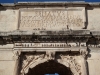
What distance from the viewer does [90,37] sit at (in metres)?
12.0

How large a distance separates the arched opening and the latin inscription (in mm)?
1742

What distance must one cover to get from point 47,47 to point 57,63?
89 centimetres

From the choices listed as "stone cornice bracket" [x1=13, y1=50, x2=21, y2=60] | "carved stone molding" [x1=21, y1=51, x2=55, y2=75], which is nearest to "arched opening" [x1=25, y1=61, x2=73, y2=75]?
"carved stone molding" [x1=21, y1=51, x2=55, y2=75]

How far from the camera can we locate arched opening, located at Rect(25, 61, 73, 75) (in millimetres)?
12198

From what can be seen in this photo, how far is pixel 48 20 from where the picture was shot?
12.8 meters

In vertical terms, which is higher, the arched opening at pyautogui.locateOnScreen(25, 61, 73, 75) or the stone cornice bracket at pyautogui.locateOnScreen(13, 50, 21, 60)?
the stone cornice bracket at pyautogui.locateOnScreen(13, 50, 21, 60)

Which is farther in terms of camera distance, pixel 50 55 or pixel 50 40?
pixel 50 40

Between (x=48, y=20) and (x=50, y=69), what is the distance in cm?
252

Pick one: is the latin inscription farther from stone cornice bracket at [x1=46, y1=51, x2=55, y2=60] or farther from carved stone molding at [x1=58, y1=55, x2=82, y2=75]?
carved stone molding at [x1=58, y1=55, x2=82, y2=75]

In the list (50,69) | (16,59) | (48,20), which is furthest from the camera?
(50,69)

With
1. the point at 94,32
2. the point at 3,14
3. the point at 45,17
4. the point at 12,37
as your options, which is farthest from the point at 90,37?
the point at 3,14

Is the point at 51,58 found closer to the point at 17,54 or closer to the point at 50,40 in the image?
the point at 50,40

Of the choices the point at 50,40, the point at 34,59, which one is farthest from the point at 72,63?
the point at 34,59

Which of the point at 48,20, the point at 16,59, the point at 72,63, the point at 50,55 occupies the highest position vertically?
the point at 48,20
